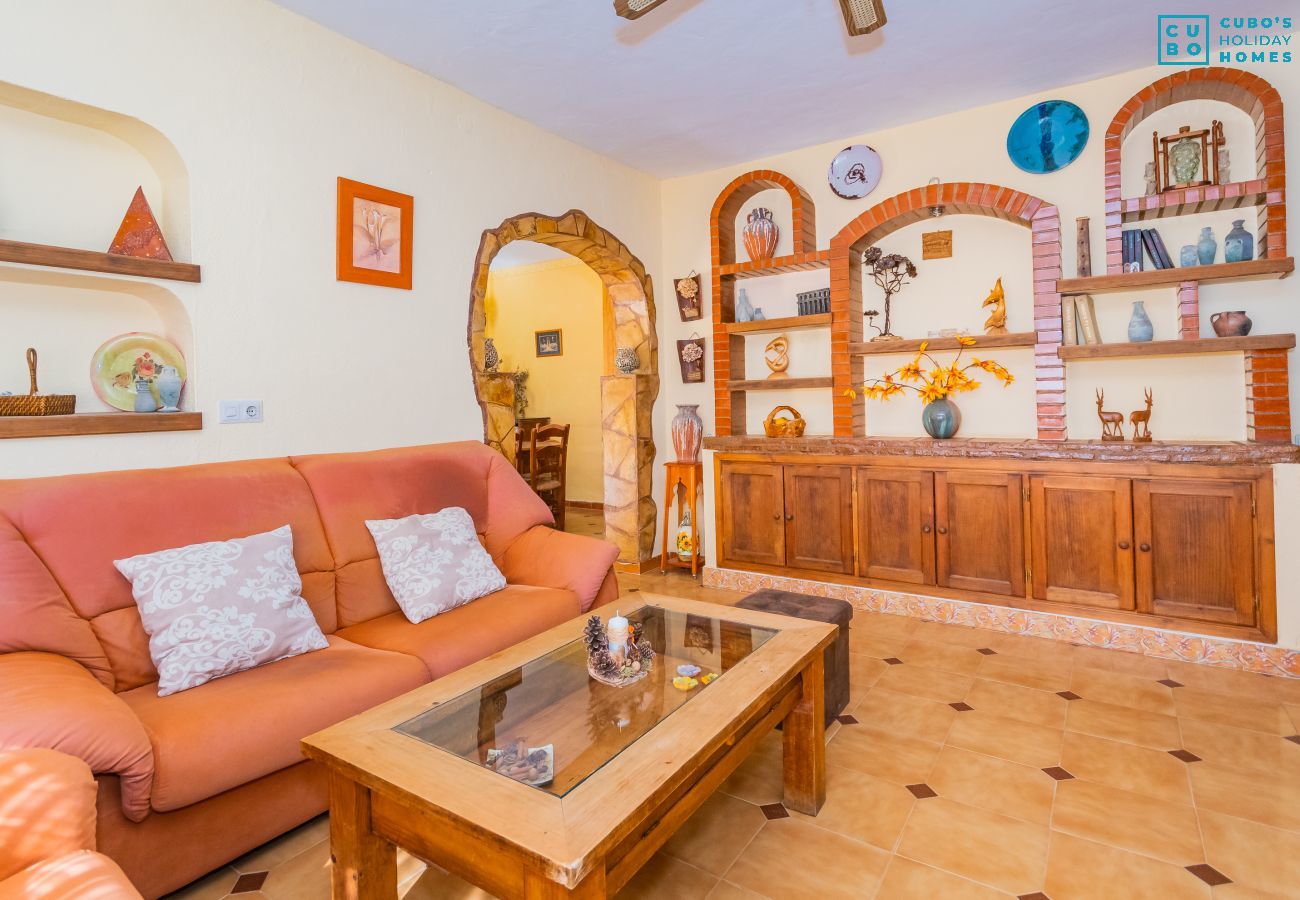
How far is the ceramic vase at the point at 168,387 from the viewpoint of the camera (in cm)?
241

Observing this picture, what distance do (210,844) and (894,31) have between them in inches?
147

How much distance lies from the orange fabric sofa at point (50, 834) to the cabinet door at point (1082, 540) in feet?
11.5

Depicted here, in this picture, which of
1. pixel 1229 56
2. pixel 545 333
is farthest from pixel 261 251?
pixel 545 333

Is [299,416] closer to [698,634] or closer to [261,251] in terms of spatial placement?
[261,251]

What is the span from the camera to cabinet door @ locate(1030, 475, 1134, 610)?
3.11 metres

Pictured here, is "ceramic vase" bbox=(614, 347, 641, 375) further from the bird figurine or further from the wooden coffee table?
the wooden coffee table

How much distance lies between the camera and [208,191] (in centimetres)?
252

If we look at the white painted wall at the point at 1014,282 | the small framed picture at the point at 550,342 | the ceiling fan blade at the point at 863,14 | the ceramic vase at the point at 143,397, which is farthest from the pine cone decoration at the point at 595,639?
the small framed picture at the point at 550,342

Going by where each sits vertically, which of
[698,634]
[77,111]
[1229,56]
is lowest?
[698,634]

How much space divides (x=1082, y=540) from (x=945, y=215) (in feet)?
6.41

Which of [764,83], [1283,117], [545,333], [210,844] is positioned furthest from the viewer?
[545,333]

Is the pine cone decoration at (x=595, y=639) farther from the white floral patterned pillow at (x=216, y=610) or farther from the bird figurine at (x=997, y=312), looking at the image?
the bird figurine at (x=997, y=312)

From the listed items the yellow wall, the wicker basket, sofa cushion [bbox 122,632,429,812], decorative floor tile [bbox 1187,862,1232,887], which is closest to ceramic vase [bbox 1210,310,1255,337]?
decorative floor tile [bbox 1187,862,1232,887]

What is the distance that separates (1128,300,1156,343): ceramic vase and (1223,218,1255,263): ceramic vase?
377mm
